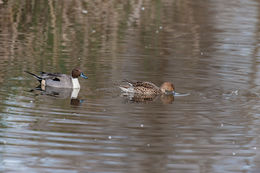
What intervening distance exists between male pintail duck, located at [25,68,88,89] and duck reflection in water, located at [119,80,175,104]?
910 mm

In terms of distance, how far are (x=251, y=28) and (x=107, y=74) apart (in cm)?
734

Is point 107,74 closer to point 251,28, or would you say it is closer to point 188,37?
point 188,37

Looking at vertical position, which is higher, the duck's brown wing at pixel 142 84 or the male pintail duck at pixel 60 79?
the duck's brown wing at pixel 142 84

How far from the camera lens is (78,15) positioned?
67.7 feet

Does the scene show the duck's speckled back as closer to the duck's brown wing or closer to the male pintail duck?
the male pintail duck

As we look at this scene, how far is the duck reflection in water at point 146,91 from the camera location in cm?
1227

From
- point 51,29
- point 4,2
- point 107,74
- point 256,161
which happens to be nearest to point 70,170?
point 256,161

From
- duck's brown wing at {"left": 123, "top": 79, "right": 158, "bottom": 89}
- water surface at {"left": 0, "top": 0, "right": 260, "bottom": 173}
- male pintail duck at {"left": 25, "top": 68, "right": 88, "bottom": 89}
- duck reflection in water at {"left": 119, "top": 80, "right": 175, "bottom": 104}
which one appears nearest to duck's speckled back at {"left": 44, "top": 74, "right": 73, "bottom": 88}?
male pintail duck at {"left": 25, "top": 68, "right": 88, "bottom": 89}

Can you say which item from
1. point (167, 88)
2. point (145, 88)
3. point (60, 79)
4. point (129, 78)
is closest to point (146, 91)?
point (145, 88)

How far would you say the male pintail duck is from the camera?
1269cm

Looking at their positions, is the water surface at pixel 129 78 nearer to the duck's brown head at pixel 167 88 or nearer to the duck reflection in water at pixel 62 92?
the duck reflection in water at pixel 62 92

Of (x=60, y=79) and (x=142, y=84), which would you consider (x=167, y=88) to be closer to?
(x=142, y=84)


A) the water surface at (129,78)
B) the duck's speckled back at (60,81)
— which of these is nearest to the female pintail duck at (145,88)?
the water surface at (129,78)

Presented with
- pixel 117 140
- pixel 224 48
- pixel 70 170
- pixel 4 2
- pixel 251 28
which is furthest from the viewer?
pixel 4 2
